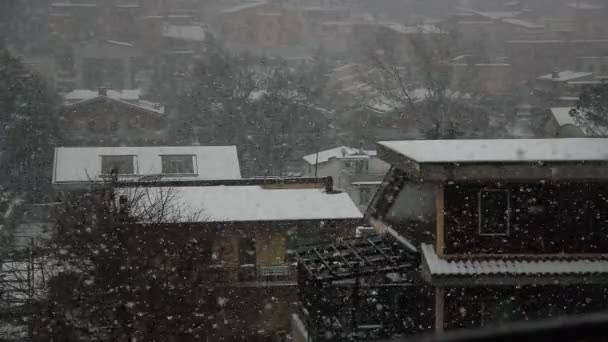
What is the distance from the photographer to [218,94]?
38.7m

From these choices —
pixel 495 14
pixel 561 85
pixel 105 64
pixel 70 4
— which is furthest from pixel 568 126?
pixel 70 4

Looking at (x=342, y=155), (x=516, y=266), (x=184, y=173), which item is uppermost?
(x=342, y=155)

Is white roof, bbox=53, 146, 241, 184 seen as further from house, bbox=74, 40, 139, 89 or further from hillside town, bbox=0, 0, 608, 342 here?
house, bbox=74, 40, 139, 89

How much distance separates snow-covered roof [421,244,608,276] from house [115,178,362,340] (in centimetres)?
527

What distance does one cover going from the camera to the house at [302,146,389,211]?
26.8m

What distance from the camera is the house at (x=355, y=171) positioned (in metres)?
26.8

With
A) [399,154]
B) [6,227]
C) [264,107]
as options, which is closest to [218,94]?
[264,107]

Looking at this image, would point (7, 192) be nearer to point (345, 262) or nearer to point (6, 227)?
point (6, 227)

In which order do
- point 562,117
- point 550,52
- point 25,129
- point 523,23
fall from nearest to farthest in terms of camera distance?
point 25,129, point 562,117, point 550,52, point 523,23

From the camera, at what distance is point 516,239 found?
27.6 ft

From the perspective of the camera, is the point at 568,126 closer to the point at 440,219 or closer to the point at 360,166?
the point at 360,166

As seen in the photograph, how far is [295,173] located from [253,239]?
761 inches

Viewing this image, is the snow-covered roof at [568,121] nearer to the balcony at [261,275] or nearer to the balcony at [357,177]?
the balcony at [357,177]

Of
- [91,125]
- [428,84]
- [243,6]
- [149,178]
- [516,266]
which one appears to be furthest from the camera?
[243,6]
